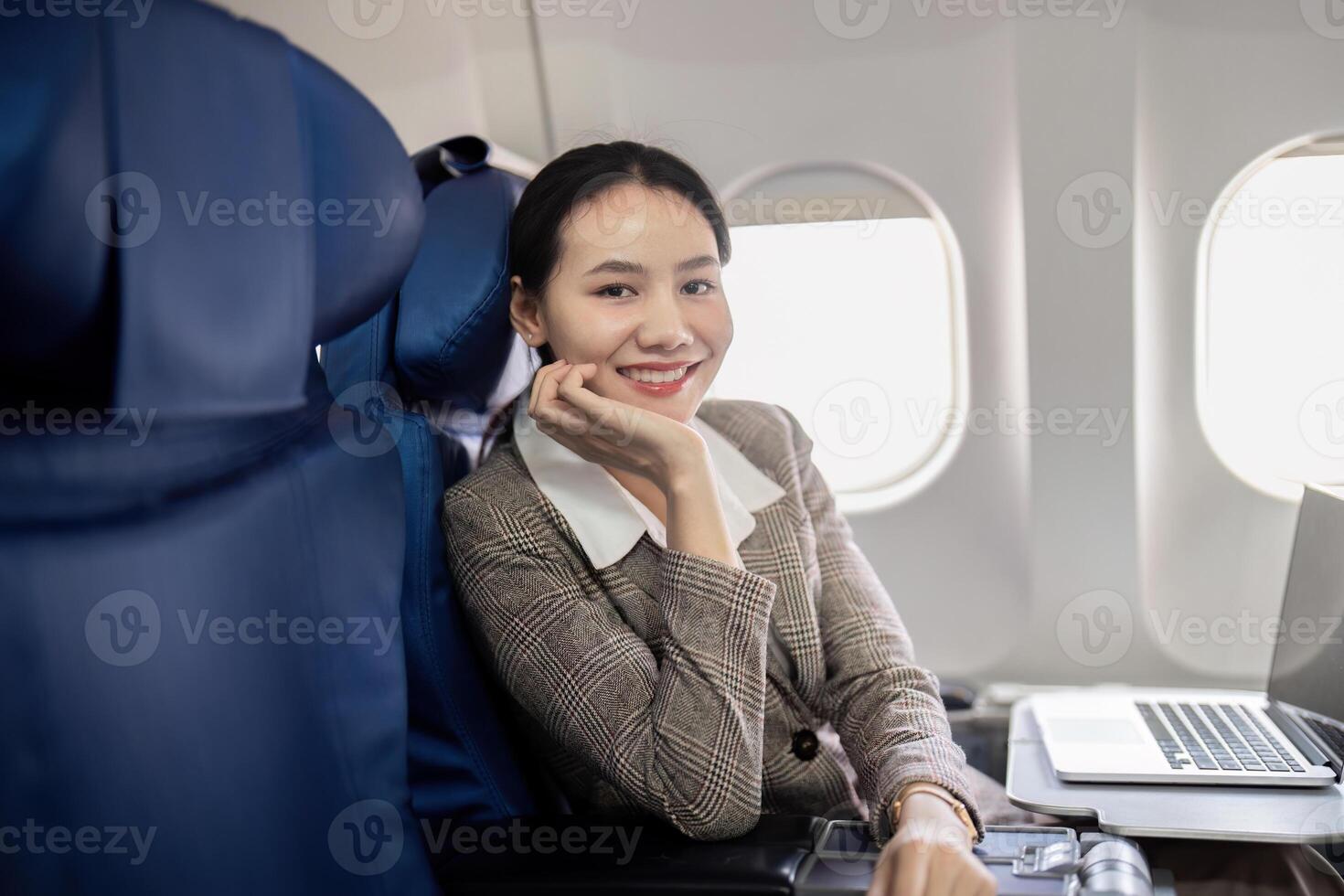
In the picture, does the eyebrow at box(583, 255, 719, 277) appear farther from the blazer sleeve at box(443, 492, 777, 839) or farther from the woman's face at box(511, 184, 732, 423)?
the blazer sleeve at box(443, 492, 777, 839)

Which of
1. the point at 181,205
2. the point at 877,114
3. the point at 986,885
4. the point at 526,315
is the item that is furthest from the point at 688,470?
the point at 877,114

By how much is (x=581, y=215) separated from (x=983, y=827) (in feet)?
3.09

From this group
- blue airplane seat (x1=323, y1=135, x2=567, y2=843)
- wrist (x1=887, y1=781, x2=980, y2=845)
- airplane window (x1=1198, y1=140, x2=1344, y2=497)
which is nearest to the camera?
wrist (x1=887, y1=781, x2=980, y2=845)

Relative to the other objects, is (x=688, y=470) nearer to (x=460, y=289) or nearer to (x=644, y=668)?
(x=644, y=668)

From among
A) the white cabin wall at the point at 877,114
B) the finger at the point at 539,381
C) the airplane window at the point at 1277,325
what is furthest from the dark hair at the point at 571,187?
the airplane window at the point at 1277,325

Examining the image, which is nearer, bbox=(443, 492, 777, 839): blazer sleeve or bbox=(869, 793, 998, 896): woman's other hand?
bbox=(869, 793, 998, 896): woman's other hand

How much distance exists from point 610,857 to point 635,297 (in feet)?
2.39

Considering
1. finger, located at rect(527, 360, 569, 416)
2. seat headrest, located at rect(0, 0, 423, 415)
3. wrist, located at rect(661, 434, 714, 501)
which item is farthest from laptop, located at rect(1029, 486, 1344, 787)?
seat headrest, located at rect(0, 0, 423, 415)

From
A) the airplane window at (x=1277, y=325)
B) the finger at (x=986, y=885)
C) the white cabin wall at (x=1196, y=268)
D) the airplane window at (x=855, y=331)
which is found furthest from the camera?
the airplane window at (x=855, y=331)

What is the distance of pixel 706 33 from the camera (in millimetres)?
2365

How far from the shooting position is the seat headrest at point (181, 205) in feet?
2.49

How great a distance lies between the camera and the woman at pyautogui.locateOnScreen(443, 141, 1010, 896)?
1355 millimetres

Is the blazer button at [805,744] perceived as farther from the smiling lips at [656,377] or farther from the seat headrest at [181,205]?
the seat headrest at [181,205]

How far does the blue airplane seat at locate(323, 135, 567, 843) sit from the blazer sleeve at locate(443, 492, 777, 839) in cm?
6
